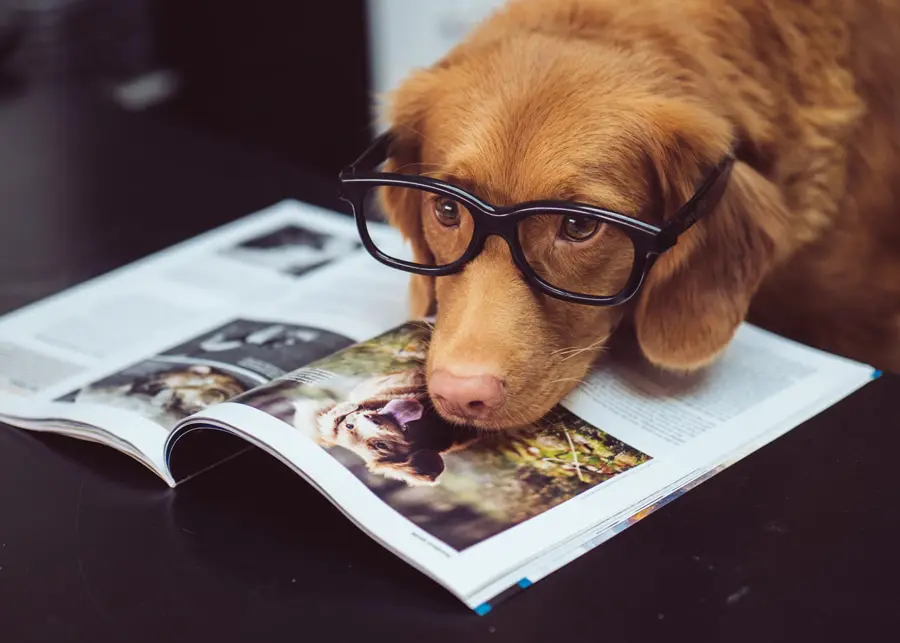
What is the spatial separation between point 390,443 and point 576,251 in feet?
1.16

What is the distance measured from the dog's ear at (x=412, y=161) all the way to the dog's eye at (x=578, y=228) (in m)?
0.29

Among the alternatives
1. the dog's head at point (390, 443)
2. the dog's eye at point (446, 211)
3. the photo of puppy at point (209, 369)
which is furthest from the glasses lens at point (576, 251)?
the photo of puppy at point (209, 369)

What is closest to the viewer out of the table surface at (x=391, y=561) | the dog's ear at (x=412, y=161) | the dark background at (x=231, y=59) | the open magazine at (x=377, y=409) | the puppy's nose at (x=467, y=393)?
the table surface at (x=391, y=561)

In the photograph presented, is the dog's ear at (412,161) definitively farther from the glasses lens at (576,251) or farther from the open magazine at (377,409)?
the glasses lens at (576,251)

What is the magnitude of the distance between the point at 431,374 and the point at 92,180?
1271mm

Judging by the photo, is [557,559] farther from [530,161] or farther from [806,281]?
[806,281]

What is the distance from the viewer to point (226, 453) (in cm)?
121

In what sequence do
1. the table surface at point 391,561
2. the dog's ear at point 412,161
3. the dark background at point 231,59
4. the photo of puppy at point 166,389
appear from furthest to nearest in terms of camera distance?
the dark background at point 231,59, the dog's ear at point 412,161, the photo of puppy at point 166,389, the table surface at point 391,561

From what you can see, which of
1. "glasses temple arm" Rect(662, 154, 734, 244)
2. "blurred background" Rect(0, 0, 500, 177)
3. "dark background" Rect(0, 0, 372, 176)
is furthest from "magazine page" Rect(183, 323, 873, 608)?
"dark background" Rect(0, 0, 372, 176)

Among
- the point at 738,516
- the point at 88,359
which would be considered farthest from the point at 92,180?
the point at 738,516

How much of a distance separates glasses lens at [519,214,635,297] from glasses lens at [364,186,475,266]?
0.09m

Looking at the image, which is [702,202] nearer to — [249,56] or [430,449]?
[430,449]

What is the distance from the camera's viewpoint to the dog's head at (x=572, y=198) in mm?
1224

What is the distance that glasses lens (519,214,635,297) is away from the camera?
49.1 inches
